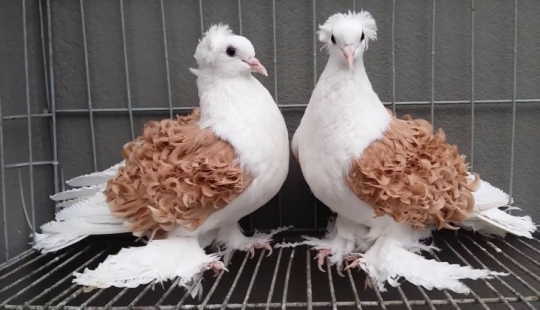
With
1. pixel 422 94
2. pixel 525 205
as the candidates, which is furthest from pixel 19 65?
pixel 525 205

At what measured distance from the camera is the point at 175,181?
94 centimetres

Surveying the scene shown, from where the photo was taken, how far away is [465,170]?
104 centimetres

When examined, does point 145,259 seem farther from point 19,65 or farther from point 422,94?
point 422,94

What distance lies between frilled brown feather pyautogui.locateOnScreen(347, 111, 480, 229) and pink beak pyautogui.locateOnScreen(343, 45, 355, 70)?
165 mm

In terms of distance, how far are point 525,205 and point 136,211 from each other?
1031mm

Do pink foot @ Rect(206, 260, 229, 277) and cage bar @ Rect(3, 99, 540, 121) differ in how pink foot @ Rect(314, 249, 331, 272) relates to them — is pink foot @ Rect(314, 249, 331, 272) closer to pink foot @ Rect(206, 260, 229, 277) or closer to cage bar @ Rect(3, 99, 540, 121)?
pink foot @ Rect(206, 260, 229, 277)

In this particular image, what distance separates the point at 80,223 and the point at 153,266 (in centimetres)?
25

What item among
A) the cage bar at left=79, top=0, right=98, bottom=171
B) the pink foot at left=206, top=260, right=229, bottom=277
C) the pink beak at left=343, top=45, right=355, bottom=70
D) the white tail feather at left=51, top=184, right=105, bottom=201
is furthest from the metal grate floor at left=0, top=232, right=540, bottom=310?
the pink beak at left=343, top=45, right=355, bottom=70

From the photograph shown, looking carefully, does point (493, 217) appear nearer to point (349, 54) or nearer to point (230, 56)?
point (349, 54)

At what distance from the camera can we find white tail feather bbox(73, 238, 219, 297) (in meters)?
0.87

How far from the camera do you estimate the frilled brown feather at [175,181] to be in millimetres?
931

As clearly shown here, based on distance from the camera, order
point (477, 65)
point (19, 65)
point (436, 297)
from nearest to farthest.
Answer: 1. point (436, 297)
2. point (19, 65)
3. point (477, 65)

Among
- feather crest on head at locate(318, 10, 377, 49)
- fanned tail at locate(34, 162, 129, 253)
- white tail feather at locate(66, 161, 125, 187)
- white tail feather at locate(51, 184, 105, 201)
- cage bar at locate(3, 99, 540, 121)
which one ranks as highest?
feather crest on head at locate(318, 10, 377, 49)

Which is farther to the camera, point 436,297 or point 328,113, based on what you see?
point 328,113
